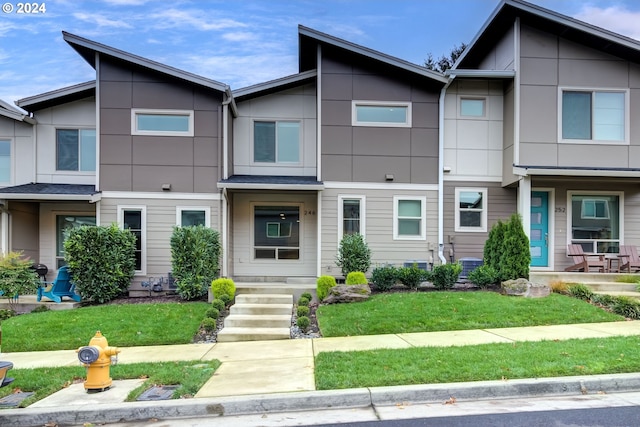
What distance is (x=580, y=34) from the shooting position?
11.1m

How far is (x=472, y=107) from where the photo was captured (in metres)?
12.2

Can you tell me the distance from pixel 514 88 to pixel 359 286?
22.0 ft

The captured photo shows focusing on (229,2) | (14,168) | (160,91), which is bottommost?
(14,168)

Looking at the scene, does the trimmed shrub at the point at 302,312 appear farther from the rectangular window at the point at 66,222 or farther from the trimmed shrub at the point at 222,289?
the rectangular window at the point at 66,222

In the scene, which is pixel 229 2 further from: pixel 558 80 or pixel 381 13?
pixel 558 80

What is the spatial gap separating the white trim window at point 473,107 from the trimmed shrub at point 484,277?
4448 mm

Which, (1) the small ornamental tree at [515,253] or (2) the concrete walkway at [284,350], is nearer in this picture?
(2) the concrete walkway at [284,350]

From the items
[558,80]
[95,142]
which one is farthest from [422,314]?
[95,142]

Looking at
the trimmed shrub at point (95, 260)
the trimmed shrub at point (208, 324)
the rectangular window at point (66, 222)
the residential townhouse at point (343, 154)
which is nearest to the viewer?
the trimmed shrub at point (208, 324)

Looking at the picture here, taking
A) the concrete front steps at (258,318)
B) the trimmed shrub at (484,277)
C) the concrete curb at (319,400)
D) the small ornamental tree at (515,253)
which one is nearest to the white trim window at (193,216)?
the concrete front steps at (258,318)

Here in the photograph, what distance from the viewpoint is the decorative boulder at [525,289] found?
948cm

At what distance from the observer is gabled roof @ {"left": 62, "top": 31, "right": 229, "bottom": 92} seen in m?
11.1

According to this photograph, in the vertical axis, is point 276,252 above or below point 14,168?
below

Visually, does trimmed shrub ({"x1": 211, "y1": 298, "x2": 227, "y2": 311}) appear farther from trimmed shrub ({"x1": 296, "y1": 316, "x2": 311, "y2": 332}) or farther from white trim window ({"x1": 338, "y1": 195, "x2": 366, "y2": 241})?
white trim window ({"x1": 338, "y1": 195, "x2": 366, "y2": 241})
